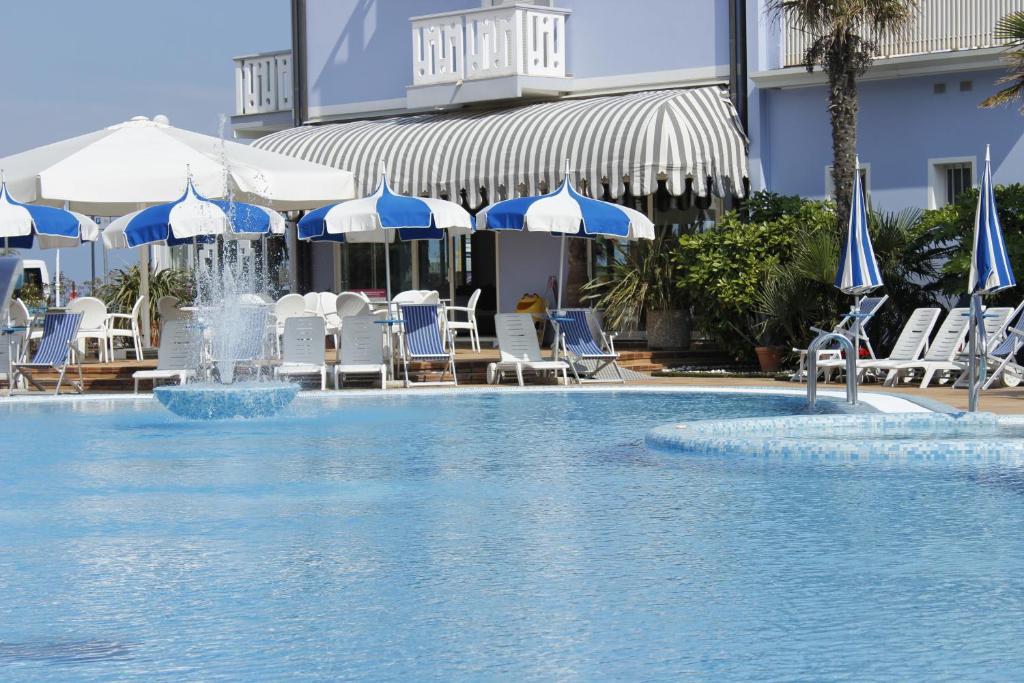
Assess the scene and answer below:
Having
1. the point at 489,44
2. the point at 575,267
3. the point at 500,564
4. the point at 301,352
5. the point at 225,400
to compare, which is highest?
the point at 489,44

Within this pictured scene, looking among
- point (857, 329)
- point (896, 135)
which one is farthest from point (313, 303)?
point (896, 135)

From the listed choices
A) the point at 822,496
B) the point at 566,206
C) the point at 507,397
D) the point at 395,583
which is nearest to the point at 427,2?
the point at 566,206

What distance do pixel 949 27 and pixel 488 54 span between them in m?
8.20

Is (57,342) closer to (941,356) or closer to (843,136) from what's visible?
(843,136)

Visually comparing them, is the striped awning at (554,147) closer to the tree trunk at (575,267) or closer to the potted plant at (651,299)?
the potted plant at (651,299)

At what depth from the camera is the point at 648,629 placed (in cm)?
672

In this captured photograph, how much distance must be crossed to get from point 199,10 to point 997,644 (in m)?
29.3

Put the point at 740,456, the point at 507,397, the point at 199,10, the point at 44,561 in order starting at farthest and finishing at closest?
1. the point at 199,10
2. the point at 507,397
3. the point at 740,456
4. the point at 44,561

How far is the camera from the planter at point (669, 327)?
23.9 metres

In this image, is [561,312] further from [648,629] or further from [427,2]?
[648,629]

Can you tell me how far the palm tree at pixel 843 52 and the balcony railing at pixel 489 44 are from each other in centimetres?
629

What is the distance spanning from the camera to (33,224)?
20.3 metres

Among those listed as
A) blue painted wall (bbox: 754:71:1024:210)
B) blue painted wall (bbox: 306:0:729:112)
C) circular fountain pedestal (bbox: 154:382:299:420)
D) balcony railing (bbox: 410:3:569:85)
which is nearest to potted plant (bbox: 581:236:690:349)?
blue painted wall (bbox: 754:71:1024:210)

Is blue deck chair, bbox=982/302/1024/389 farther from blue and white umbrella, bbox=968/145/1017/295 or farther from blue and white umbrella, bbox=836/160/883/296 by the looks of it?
blue and white umbrella, bbox=968/145/1017/295
